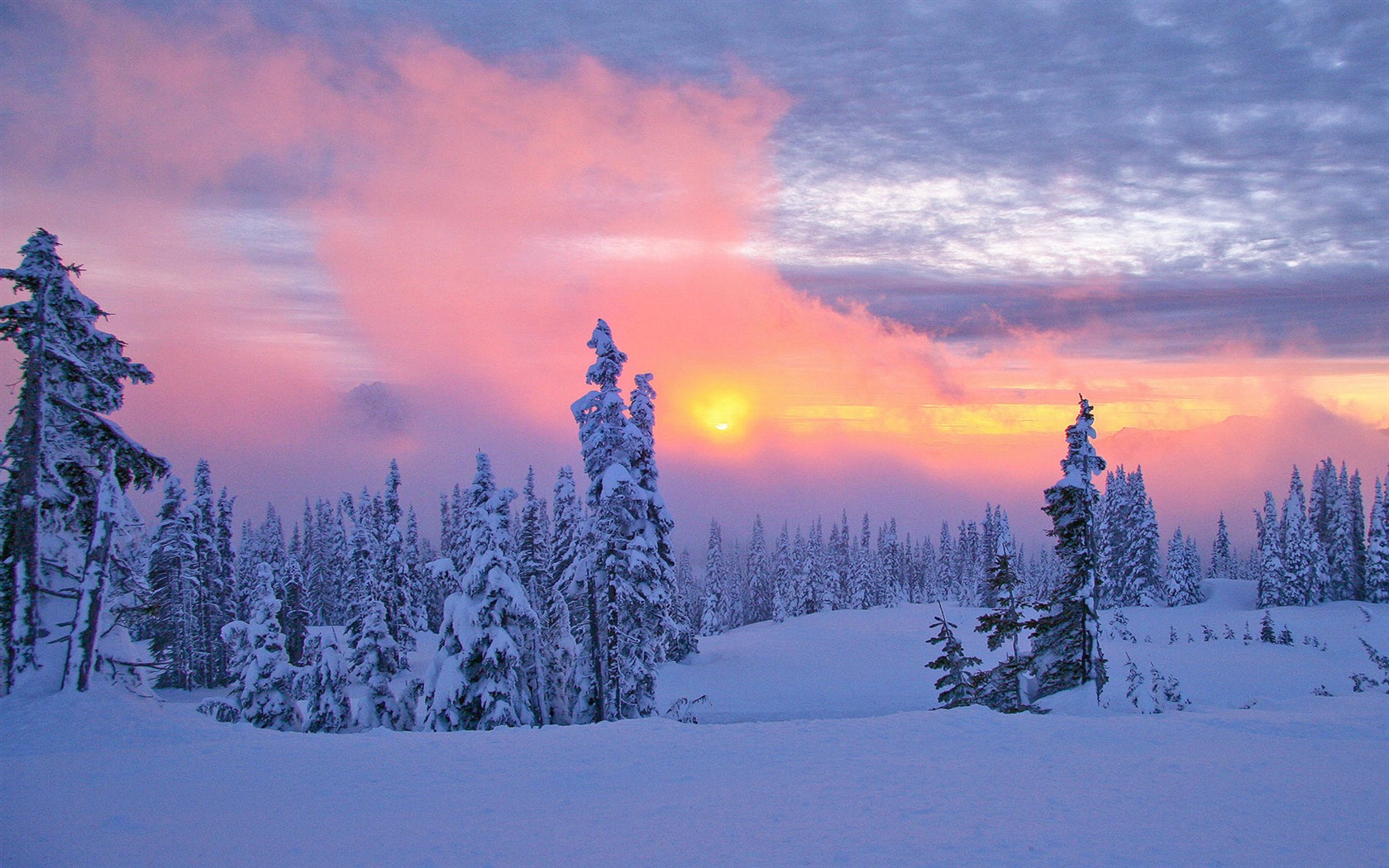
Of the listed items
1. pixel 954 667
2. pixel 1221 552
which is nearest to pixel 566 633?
pixel 954 667

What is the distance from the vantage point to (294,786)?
13133 mm

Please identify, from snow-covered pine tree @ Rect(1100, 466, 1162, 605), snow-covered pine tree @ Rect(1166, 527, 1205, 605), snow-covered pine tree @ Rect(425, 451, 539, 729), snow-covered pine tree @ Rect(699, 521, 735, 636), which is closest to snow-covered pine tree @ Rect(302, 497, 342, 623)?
snow-covered pine tree @ Rect(699, 521, 735, 636)

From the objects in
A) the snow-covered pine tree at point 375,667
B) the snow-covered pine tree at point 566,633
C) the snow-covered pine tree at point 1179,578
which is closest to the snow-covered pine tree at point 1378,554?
the snow-covered pine tree at point 1179,578

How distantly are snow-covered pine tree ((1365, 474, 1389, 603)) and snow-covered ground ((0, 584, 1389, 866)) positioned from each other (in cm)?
6342

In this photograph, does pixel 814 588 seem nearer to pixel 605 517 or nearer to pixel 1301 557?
pixel 1301 557

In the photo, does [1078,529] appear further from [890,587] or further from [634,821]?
[890,587]

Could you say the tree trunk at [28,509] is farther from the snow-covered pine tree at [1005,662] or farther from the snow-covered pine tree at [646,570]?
the snow-covered pine tree at [1005,662]

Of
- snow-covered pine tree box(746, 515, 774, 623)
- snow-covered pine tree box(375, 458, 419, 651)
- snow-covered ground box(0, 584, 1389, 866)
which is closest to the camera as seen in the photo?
snow-covered ground box(0, 584, 1389, 866)

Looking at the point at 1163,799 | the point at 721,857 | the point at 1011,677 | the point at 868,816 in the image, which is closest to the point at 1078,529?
the point at 1011,677

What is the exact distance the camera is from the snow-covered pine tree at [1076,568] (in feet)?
84.3

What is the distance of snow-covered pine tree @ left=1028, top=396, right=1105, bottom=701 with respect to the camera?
2569cm

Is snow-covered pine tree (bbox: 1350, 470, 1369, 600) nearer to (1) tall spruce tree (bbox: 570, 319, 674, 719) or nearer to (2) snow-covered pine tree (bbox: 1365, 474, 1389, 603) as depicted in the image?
(2) snow-covered pine tree (bbox: 1365, 474, 1389, 603)

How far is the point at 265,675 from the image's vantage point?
90.1 feet

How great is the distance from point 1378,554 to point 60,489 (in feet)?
316
